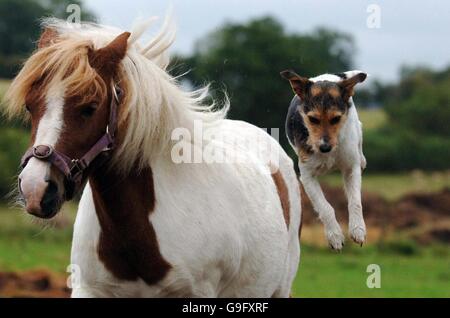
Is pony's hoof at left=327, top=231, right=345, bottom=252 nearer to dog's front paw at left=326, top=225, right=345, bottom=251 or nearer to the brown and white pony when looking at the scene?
dog's front paw at left=326, top=225, right=345, bottom=251

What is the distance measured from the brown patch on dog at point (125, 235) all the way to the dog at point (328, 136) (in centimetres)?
99

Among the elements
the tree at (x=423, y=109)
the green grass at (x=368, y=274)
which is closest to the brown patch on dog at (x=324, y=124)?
the green grass at (x=368, y=274)

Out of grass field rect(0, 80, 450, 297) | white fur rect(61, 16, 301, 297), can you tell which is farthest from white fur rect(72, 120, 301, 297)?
grass field rect(0, 80, 450, 297)

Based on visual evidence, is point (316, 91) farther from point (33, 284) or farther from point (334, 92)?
point (33, 284)

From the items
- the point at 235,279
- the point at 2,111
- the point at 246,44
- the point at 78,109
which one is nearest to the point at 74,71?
the point at 78,109

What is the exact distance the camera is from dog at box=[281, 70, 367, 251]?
5.32 m

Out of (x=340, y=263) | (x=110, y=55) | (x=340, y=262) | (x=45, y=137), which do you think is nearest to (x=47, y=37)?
(x=110, y=55)

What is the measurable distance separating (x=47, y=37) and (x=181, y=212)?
1294 millimetres

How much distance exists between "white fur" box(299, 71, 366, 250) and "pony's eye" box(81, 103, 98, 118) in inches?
50.9

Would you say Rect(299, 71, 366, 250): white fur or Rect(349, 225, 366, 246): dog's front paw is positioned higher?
Rect(299, 71, 366, 250): white fur

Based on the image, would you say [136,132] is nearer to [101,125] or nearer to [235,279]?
[101,125]

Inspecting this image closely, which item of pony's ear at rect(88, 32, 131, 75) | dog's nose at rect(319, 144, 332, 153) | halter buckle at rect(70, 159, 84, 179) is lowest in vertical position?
halter buckle at rect(70, 159, 84, 179)

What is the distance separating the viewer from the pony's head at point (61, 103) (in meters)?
4.80

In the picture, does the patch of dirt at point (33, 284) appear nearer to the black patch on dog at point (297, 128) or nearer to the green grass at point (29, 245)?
the green grass at point (29, 245)
